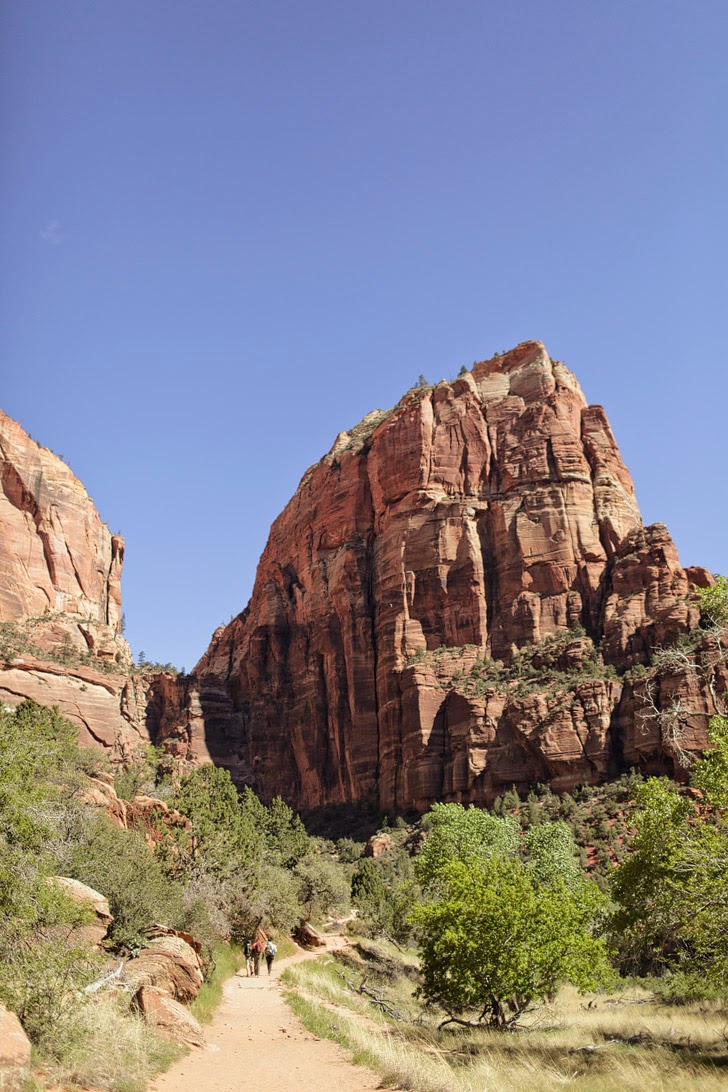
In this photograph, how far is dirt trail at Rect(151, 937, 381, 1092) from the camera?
452 inches

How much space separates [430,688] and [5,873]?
213ft

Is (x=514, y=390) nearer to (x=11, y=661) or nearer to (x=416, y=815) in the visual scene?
(x=416, y=815)

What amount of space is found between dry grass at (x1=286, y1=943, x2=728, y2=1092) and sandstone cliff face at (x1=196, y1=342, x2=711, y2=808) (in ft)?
122

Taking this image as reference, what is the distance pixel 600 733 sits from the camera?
60.6 m

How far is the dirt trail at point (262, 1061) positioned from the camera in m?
11.5

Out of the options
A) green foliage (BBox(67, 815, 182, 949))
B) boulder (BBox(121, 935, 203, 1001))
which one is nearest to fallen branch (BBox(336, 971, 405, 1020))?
green foliage (BBox(67, 815, 182, 949))

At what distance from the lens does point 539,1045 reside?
17328 mm

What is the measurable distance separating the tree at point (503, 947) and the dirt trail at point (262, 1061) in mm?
3747

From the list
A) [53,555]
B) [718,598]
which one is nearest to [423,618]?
[53,555]

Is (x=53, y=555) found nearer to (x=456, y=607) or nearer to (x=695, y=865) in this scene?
(x=456, y=607)

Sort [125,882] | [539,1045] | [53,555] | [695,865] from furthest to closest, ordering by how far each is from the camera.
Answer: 1. [53,555]
2. [125,882]
3. [539,1045]
4. [695,865]

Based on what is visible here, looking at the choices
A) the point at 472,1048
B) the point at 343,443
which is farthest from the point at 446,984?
the point at 343,443

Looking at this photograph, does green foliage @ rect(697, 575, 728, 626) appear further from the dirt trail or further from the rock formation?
the rock formation

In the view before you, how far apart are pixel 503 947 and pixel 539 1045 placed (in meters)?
2.03
